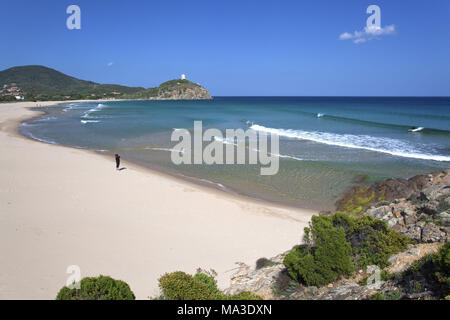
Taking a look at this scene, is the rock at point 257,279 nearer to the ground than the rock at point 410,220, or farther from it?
nearer to the ground

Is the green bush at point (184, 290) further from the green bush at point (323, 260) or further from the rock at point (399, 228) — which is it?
the rock at point (399, 228)

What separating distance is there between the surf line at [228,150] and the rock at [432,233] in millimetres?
10988

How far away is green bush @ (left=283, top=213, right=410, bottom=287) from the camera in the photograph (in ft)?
19.4

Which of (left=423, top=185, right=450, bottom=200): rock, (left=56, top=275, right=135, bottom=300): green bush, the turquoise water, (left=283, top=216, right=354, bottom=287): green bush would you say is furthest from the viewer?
the turquoise water

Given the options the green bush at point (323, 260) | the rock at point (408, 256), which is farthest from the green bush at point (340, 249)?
the rock at point (408, 256)

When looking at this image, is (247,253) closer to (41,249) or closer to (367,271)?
(367,271)

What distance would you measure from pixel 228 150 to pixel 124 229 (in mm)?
15064

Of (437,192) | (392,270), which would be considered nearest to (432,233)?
(392,270)

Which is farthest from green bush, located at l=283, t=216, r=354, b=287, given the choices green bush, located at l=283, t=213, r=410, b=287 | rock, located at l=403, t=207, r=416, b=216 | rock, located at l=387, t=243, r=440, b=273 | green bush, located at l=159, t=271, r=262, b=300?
rock, located at l=403, t=207, r=416, b=216

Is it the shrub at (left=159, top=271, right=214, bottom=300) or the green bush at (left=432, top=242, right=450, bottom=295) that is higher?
the green bush at (left=432, top=242, right=450, bottom=295)

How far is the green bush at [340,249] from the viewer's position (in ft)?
19.4

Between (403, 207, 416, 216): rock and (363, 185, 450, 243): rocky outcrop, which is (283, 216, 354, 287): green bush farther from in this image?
(403, 207, 416, 216): rock

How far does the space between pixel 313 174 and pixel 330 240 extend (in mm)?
11821

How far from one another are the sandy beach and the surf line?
17.6 feet
